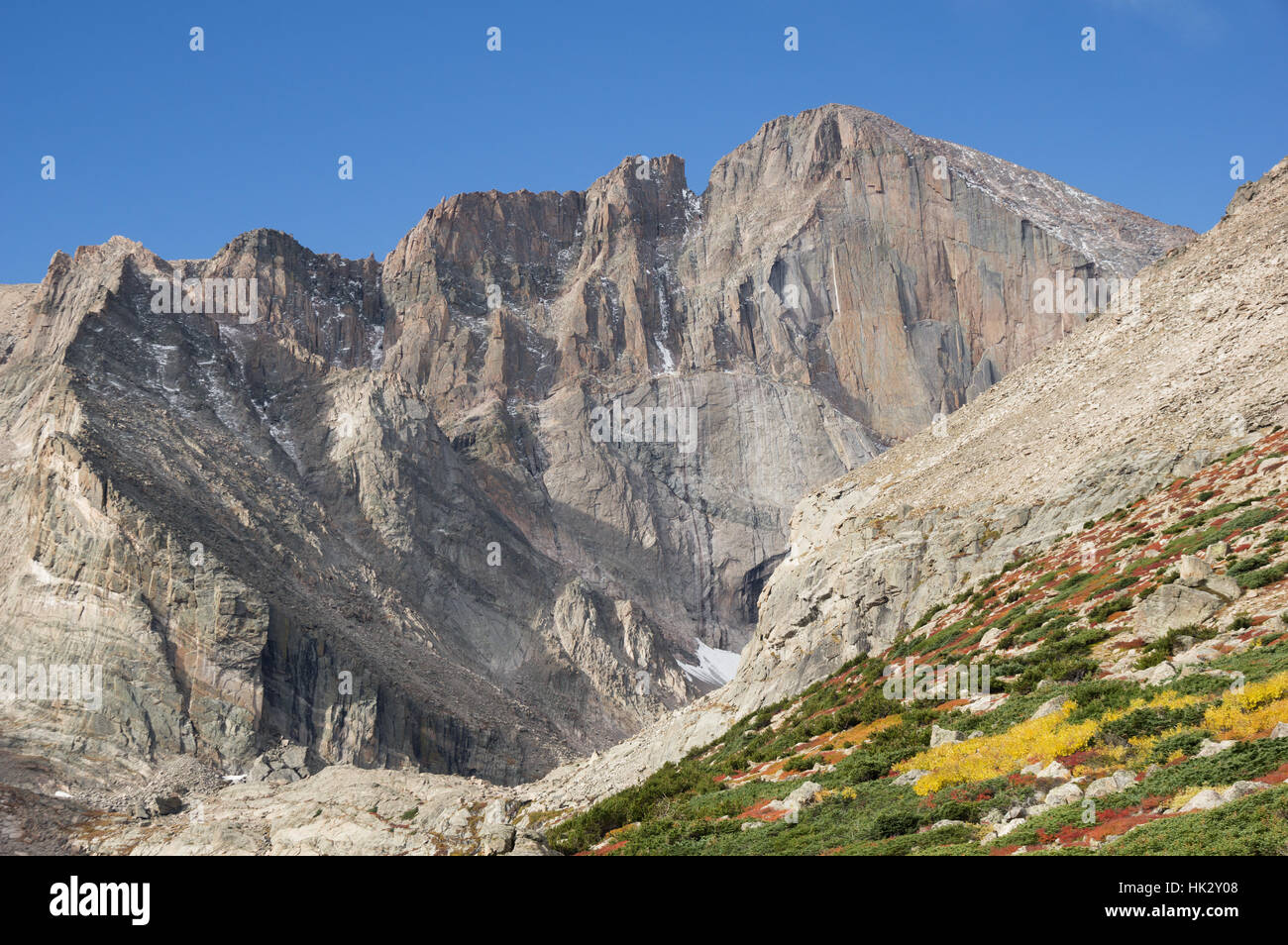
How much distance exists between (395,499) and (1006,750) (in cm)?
12363

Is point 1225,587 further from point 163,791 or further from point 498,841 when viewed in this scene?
point 163,791

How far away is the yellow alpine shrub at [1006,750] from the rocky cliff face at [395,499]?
69.2 ft

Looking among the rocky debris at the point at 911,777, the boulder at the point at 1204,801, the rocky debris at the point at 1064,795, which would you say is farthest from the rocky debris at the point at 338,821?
the boulder at the point at 1204,801

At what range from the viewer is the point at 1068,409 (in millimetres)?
44625

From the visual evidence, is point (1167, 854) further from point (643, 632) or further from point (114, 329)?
point (114, 329)

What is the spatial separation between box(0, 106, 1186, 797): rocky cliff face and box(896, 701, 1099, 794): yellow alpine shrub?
2109 cm

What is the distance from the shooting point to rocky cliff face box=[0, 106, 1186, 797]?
9156 cm

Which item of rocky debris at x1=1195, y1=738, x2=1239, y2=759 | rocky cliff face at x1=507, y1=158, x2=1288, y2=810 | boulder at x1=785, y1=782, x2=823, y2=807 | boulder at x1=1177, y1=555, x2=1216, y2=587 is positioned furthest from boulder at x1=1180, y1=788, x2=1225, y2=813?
rocky cliff face at x1=507, y1=158, x2=1288, y2=810

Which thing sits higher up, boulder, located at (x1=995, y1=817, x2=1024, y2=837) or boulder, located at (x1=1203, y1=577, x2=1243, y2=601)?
boulder, located at (x1=1203, y1=577, x2=1243, y2=601)

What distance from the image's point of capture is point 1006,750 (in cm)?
1917

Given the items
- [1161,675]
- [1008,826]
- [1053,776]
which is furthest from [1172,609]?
[1008,826]

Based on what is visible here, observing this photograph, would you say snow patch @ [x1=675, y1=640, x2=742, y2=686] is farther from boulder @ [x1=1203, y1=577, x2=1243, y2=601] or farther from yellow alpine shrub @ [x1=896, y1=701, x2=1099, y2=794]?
yellow alpine shrub @ [x1=896, y1=701, x2=1099, y2=794]

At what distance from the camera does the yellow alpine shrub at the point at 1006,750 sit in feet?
59.2
